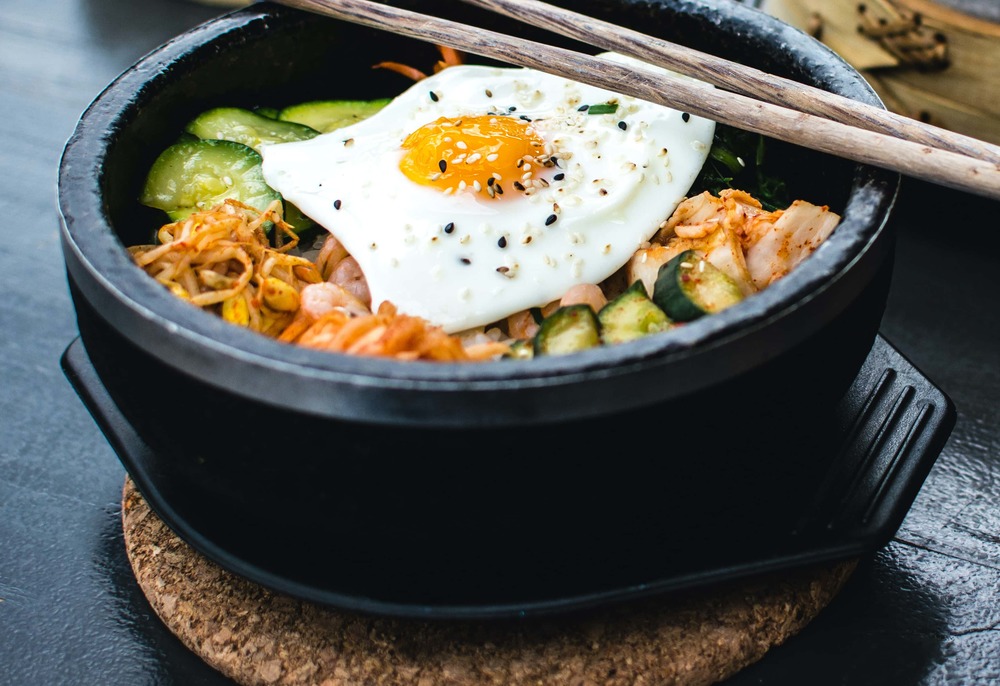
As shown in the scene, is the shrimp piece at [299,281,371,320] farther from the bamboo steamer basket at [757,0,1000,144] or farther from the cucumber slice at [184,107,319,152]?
the bamboo steamer basket at [757,0,1000,144]

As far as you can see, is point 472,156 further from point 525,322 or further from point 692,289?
point 692,289

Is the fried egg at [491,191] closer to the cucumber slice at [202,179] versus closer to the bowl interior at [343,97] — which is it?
the cucumber slice at [202,179]

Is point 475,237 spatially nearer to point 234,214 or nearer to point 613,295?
point 613,295

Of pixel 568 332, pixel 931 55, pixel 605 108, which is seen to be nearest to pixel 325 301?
pixel 568 332

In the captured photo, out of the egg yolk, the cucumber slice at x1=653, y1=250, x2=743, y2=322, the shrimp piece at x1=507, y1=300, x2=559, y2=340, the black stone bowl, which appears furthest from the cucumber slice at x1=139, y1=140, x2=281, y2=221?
the cucumber slice at x1=653, y1=250, x2=743, y2=322

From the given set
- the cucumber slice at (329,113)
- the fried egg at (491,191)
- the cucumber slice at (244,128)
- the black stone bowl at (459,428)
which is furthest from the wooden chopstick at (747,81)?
the cucumber slice at (244,128)
